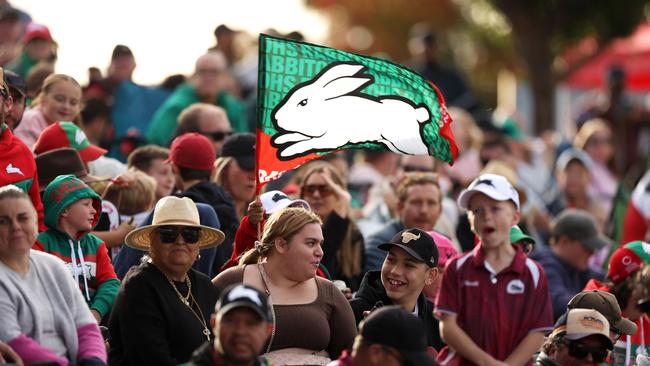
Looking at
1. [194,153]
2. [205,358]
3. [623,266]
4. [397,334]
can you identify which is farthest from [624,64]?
[205,358]

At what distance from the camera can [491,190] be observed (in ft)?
29.7

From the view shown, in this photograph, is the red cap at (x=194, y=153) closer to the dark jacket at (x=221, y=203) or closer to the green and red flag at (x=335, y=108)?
the dark jacket at (x=221, y=203)

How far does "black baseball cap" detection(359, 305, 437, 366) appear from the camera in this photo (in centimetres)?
821

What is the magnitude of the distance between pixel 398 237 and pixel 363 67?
146cm

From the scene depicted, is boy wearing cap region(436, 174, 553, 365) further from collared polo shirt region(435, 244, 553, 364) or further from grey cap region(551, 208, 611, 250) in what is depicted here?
grey cap region(551, 208, 611, 250)

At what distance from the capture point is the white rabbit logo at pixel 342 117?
10.6 meters

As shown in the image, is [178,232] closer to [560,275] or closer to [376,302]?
[376,302]

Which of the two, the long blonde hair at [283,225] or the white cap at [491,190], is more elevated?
the white cap at [491,190]

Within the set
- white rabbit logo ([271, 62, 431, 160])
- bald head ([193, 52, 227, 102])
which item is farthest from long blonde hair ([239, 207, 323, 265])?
bald head ([193, 52, 227, 102])

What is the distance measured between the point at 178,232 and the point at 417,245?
1.61 meters

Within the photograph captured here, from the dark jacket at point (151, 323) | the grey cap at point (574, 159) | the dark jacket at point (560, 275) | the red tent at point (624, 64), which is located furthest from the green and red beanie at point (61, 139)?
the red tent at point (624, 64)

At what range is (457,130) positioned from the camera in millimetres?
17453

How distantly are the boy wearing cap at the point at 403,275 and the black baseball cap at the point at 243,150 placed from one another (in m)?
2.18

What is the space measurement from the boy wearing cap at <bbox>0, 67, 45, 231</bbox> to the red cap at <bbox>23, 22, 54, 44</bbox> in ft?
17.2
